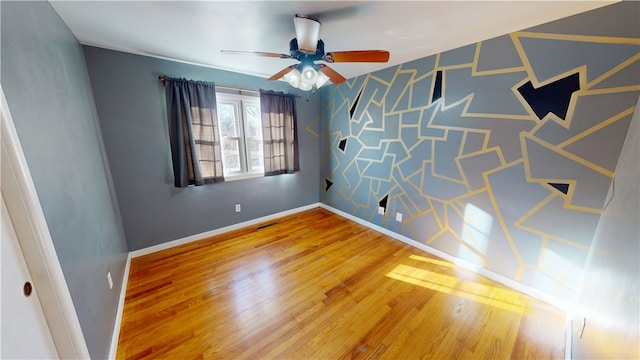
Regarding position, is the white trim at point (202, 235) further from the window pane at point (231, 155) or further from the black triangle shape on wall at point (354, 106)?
the black triangle shape on wall at point (354, 106)

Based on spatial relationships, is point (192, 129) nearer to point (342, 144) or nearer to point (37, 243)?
point (37, 243)

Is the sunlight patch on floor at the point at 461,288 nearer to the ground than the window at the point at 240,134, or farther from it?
nearer to the ground

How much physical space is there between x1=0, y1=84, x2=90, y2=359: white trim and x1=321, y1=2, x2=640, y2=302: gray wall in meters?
2.90

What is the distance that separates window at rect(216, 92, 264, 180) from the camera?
2.92m

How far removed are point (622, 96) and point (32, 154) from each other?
3308 mm

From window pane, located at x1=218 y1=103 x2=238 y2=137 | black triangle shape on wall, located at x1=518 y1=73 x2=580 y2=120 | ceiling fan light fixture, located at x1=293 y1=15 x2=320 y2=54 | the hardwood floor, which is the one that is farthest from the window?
black triangle shape on wall, located at x1=518 y1=73 x2=580 y2=120

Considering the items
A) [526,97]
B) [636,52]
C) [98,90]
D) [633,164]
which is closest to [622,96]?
[636,52]

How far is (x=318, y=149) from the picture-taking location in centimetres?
390

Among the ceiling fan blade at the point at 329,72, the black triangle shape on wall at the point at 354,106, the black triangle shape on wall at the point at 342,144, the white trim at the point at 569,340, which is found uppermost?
the ceiling fan blade at the point at 329,72

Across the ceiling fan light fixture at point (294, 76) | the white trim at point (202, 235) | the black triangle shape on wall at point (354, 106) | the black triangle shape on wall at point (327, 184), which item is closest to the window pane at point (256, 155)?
the white trim at point (202, 235)

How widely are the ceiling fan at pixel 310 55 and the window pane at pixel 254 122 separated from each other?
143cm

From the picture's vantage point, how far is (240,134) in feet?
10.0

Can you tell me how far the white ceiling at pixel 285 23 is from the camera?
1419mm

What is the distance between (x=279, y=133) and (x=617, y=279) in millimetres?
3306
